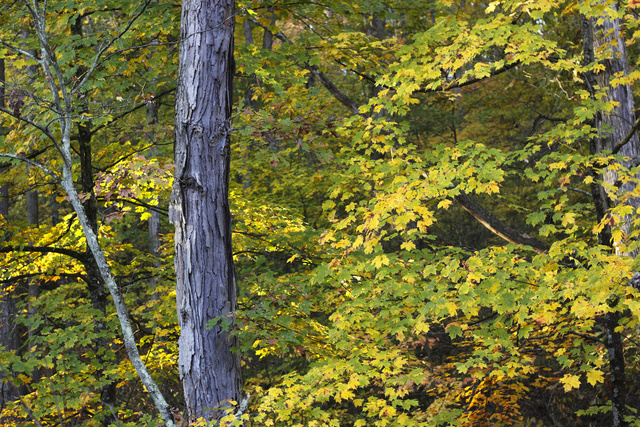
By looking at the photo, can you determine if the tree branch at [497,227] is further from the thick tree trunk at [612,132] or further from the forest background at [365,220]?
the thick tree trunk at [612,132]

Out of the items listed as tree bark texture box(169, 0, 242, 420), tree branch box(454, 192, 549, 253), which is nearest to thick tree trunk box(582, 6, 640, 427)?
tree branch box(454, 192, 549, 253)

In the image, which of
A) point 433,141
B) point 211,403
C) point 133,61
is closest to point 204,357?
point 211,403

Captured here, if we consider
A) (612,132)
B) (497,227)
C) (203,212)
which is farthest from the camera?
(497,227)

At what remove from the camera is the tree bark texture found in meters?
4.12

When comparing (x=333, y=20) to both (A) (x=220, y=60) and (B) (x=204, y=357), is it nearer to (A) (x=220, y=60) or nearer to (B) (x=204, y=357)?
(A) (x=220, y=60)

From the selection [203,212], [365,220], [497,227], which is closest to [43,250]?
[203,212]

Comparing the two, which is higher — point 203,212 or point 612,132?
point 612,132

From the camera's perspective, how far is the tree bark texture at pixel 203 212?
412 cm

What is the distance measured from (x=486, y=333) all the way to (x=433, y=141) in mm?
9197

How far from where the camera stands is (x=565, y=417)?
10586 mm

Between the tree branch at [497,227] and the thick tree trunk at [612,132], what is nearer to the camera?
the thick tree trunk at [612,132]

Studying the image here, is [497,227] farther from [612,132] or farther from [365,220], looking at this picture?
[365,220]

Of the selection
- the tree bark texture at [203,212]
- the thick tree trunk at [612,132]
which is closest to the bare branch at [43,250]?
the tree bark texture at [203,212]

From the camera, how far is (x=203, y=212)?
13.8 feet
